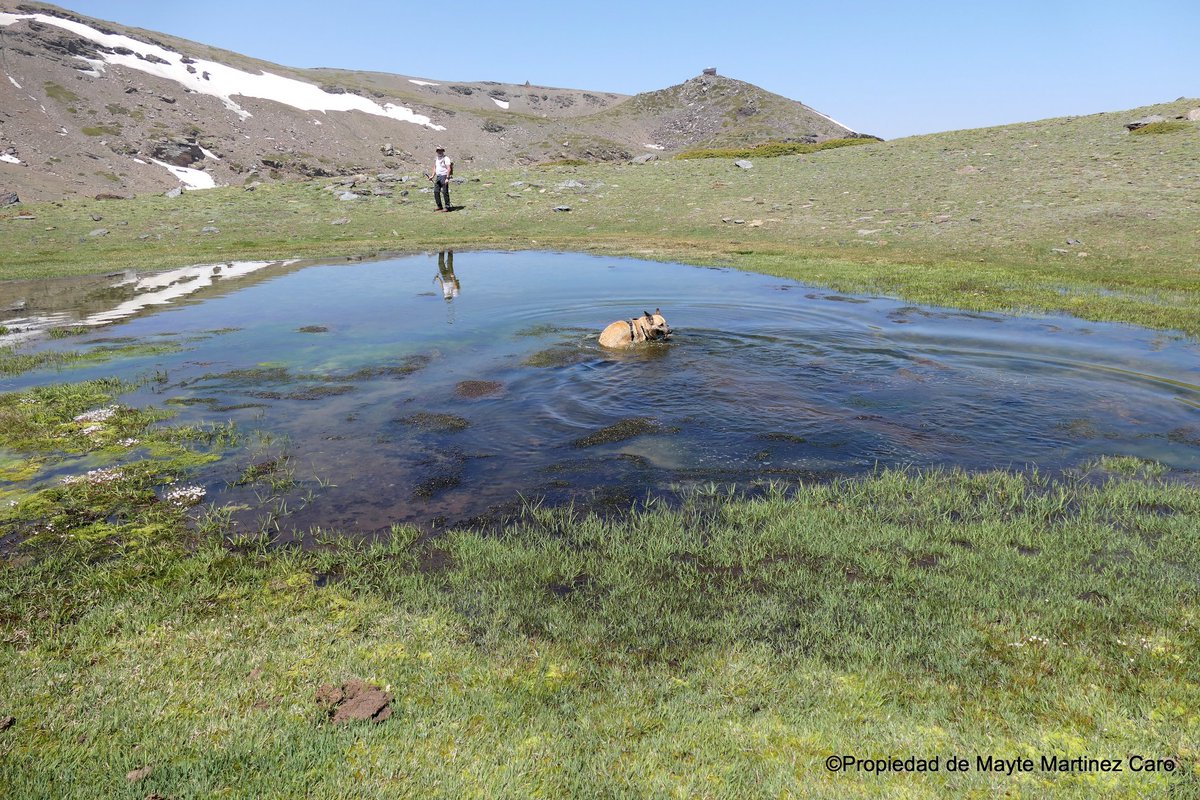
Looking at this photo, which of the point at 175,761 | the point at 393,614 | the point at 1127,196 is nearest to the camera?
the point at 175,761

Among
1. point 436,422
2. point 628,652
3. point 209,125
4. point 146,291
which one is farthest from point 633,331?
point 209,125

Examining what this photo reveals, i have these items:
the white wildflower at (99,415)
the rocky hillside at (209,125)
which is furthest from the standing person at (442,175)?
the rocky hillside at (209,125)

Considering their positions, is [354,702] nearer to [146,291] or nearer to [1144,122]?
[146,291]

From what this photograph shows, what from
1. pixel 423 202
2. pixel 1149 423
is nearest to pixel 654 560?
pixel 1149 423

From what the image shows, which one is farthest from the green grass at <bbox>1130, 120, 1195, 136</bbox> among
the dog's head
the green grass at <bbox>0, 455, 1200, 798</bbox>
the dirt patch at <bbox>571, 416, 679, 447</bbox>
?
the dirt patch at <bbox>571, 416, 679, 447</bbox>

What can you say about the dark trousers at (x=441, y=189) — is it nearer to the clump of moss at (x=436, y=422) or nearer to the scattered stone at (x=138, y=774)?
the clump of moss at (x=436, y=422)

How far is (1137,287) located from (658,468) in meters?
18.7

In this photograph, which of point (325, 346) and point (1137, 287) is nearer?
point (325, 346)

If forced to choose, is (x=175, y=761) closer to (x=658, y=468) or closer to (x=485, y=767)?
(x=485, y=767)

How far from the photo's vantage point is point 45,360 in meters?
13.7

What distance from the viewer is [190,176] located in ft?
301

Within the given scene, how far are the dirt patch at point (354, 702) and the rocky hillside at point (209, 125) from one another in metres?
63.2

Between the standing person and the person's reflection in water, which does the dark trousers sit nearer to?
the standing person

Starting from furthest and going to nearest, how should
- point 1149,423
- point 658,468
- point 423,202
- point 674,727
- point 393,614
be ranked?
point 423,202 < point 1149,423 < point 658,468 < point 393,614 < point 674,727
